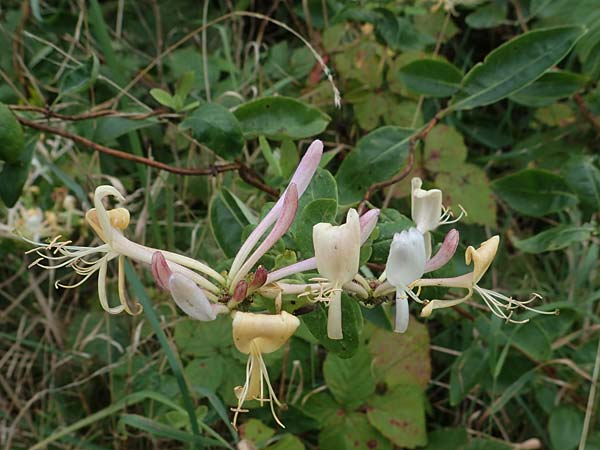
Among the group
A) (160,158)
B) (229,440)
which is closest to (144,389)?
(229,440)

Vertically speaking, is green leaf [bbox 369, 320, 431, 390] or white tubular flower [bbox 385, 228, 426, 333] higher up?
white tubular flower [bbox 385, 228, 426, 333]

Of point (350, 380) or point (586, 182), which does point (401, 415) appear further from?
point (586, 182)

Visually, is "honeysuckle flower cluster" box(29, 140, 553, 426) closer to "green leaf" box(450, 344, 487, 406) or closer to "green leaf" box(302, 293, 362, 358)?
"green leaf" box(302, 293, 362, 358)

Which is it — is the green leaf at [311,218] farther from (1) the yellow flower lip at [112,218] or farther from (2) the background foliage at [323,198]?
(1) the yellow flower lip at [112,218]

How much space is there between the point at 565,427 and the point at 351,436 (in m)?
0.35

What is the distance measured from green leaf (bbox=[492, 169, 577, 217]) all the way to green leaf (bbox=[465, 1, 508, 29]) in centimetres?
48

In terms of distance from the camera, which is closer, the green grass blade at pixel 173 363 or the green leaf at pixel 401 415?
the green grass blade at pixel 173 363

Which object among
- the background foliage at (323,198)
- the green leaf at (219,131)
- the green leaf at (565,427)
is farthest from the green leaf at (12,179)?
the green leaf at (565,427)

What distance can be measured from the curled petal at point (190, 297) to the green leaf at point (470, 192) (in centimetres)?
85

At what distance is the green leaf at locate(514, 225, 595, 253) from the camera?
1.06 meters

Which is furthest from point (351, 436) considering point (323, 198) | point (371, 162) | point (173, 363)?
point (323, 198)

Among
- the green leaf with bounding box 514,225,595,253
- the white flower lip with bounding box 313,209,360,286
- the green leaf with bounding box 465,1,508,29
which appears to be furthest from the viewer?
the green leaf with bounding box 465,1,508,29

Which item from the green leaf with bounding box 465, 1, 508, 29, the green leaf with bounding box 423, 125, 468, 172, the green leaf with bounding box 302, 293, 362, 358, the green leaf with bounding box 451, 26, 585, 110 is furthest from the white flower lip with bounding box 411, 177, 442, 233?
the green leaf with bounding box 465, 1, 508, 29

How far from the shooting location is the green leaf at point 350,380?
1.17 metres
